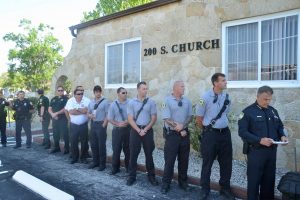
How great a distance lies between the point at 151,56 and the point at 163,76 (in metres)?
0.74

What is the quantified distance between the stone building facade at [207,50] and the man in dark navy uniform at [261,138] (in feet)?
7.31

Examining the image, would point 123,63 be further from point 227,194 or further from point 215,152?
point 227,194

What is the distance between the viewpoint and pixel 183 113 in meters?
5.80

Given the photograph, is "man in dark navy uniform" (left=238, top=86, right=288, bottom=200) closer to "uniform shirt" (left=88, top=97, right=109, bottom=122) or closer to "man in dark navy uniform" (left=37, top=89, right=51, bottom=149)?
"uniform shirt" (left=88, top=97, right=109, bottom=122)

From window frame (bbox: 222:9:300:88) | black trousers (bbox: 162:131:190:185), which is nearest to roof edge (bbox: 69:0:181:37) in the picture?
window frame (bbox: 222:9:300:88)

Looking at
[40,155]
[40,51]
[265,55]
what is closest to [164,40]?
[265,55]

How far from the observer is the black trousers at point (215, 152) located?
5336 mm

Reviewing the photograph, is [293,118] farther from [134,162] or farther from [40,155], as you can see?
[40,155]

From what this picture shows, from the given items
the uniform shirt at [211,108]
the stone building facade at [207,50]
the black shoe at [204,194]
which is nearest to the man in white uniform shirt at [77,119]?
the stone building facade at [207,50]

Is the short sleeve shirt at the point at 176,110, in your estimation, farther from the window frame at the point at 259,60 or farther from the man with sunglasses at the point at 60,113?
the man with sunglasses at the point at 60,113

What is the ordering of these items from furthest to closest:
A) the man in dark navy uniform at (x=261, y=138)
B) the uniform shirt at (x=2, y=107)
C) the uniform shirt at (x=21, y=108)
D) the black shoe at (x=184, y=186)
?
the uniform shirt at (x=2, y=107)
the uniform shirt at (x=21, y=108)
the black shoe at (x=184, y=186)
the man in dark navy uniform at (x=261, y=138)

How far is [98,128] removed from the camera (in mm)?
7508

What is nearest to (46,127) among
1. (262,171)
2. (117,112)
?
(117,112)

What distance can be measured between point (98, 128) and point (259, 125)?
3933mm
